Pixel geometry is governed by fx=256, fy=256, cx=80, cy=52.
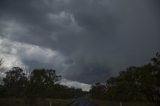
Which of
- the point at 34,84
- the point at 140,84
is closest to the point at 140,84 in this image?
the point at 140,84

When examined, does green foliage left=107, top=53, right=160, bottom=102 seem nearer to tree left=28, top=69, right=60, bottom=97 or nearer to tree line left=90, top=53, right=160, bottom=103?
tree line left=90, top=53, right=160, bottom=103

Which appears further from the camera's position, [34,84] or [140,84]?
[34,84]

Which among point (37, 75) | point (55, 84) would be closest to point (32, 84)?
point (37, 75)

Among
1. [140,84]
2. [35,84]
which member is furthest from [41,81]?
[140,84]

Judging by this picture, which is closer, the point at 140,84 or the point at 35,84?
the point at 140,84

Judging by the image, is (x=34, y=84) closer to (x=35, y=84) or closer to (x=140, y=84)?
(x=35, y=84)

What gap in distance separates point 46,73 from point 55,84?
7622mm

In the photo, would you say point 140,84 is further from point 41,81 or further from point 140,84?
point 41,81

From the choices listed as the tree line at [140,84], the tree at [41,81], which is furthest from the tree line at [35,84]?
the tree line at [140,84]

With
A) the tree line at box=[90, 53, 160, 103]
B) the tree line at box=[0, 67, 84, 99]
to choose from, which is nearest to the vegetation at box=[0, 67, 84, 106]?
the tree line at box=[0, 67, 84, 99]

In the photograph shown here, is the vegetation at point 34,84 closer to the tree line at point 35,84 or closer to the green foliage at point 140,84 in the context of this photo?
the tree line at point 35,84

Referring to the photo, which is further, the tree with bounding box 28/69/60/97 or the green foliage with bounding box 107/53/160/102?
the tree with bounding box 28/69/60/97

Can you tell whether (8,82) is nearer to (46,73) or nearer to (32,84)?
(46,73)

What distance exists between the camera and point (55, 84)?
94812 mm
